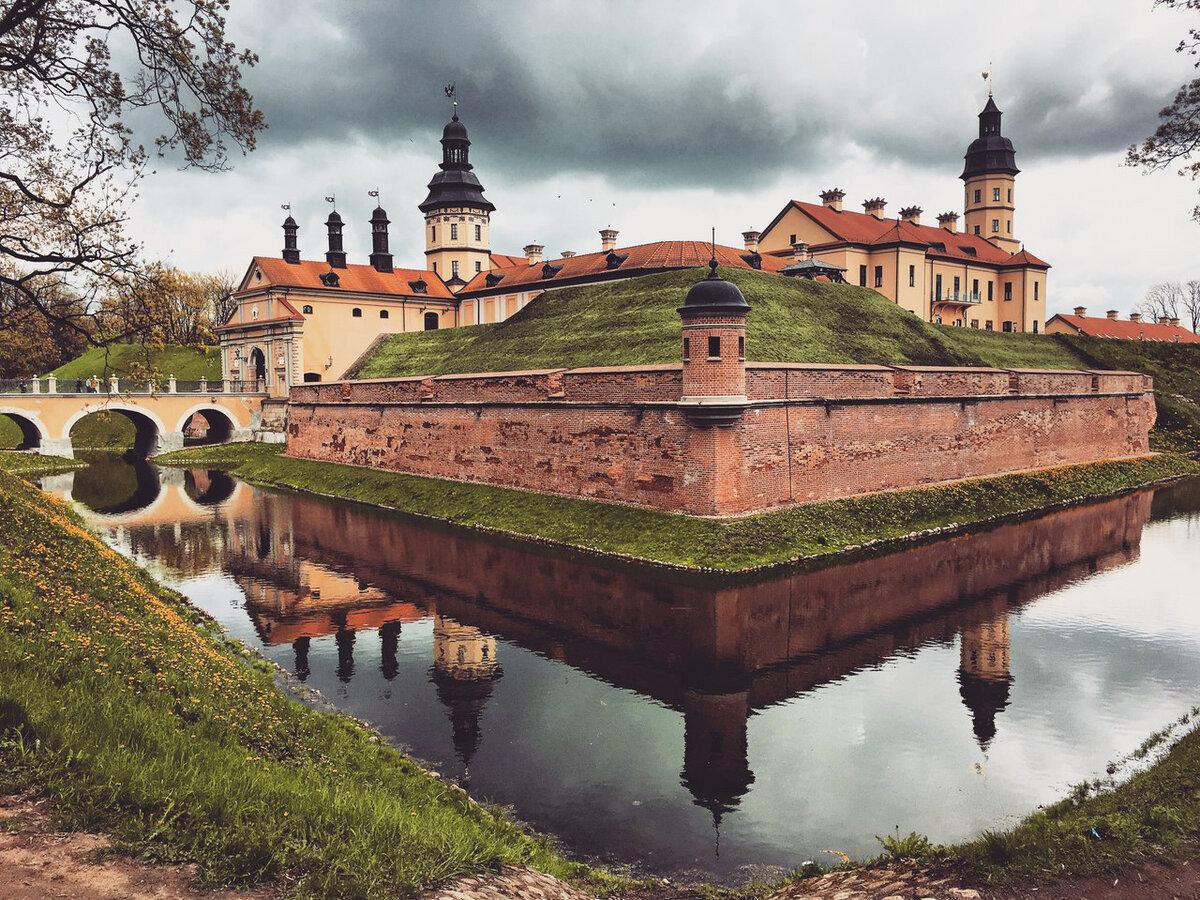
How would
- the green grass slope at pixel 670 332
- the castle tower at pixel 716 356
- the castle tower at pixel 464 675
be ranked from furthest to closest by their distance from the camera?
the green grass slope at pixel 670 332
the castle tower at pixel 716 356
the castle tower at pixel 464 675

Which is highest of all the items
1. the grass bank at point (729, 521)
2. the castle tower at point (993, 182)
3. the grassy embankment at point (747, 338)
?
the castle tower at point (993, 182)

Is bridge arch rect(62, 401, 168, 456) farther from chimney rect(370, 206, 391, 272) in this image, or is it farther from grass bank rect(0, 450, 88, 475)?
chimney rect(370, 206, 391, 272)

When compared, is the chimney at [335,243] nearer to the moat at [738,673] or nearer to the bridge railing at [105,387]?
the bridge railing at [105,387]

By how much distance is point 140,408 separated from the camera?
137 ft

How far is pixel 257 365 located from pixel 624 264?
24316mm

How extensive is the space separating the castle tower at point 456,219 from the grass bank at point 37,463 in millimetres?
25438

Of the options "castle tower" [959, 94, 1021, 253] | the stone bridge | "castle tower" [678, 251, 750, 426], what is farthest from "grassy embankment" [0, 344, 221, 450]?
"castle tower" [959, 94, 1021, 253]

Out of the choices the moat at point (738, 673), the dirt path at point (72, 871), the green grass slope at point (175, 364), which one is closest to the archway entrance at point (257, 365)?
the green grass slope at point (175, 364)

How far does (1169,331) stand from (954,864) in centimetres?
7818

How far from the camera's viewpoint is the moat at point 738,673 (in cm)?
779

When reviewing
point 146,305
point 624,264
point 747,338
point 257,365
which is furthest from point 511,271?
point 146,305

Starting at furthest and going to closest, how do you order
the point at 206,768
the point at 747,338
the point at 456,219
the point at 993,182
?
the point at 993,182 → the point at 456,219 → the point at 747,338 → the point at 206,768

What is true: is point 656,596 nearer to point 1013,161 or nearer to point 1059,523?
point 1059,523

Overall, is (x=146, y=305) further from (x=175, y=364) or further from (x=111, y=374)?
(x=175, y=364)
